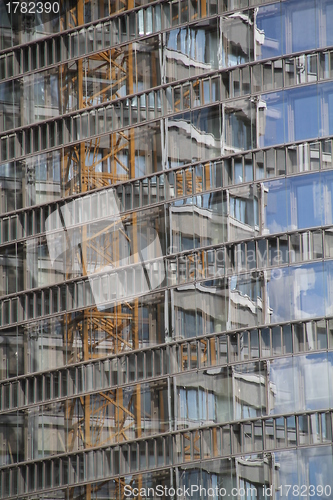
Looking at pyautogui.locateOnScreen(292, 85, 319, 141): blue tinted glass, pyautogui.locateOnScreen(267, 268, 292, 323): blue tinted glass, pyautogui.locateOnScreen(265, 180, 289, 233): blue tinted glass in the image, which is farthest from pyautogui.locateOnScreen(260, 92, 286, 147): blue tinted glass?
pyautogui.locateOnScreen(267, 268, 292, 323): blue tinted glass

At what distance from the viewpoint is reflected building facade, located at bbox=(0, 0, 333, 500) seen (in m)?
40.8

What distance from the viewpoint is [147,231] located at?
4350 centimetres

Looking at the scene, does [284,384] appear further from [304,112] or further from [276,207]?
[304,112]

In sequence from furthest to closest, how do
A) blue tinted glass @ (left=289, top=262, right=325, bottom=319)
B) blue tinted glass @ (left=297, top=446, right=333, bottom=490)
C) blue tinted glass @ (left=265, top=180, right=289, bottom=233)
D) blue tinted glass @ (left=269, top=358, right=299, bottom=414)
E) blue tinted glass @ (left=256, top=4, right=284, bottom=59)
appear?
1. blue tinted glass @ (left=256, top=4, right=284, bottom=59)
2. blue tinted glass @ (left=265, top=180, right=289, bottom=233)
3. blue tinted glass @ (left=289, top=262, right=325, bottom=319)
4. blue tinted glass @ (left=269, top=358, right=299, bottom=414)
5. blue tinted glass @ (left=297, top=446, right=333, bottom=490)

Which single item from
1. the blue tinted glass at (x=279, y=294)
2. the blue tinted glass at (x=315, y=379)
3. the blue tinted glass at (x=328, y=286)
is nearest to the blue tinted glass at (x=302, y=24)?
the blue tinted glass at (x=328, y=286)

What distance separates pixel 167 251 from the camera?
1694 inches

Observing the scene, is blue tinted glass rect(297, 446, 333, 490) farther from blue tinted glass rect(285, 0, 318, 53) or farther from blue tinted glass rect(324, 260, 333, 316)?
blue tinted glass rect(285, 0, 318, 53)

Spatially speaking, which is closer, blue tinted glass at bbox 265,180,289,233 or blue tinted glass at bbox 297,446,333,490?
blue tinted glass at bbox 297,446,333,490

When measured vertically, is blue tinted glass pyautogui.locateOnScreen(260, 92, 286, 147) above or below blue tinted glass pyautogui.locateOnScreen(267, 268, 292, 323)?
above

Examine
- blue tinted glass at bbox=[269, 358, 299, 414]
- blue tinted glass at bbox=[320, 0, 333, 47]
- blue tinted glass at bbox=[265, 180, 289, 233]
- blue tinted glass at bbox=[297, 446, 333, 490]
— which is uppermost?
blue tinted glass at bbox=[320, 0, 333, 47]

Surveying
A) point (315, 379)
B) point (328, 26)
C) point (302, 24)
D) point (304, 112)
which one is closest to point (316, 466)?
point (315, 379)

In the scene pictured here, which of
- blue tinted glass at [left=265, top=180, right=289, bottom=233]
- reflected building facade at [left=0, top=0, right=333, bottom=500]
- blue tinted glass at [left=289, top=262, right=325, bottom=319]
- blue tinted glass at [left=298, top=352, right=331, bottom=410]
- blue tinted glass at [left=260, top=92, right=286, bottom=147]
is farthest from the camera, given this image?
blue tinted glass at [left=260, top=92, right=286, bottom=147]

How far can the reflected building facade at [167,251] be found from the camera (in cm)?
4078

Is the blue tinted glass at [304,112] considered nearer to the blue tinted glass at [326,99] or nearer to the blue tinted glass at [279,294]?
the blue tinted glass at [326,99]
